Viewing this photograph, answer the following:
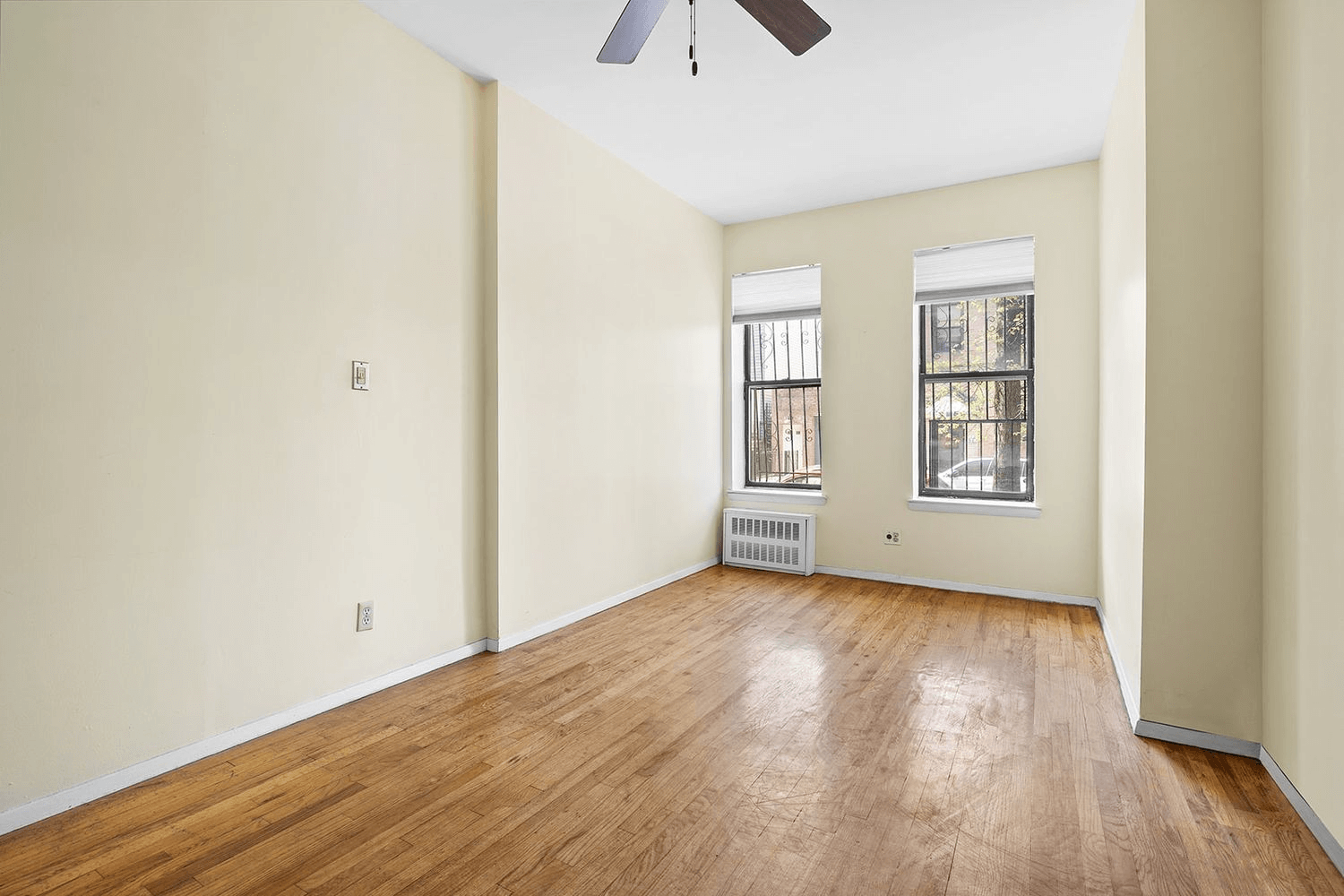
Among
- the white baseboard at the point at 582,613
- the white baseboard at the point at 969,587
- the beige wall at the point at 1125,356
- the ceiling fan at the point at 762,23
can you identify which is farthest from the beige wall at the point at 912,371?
the ceiling fan at the point at 762,23

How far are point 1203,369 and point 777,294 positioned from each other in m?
3.49

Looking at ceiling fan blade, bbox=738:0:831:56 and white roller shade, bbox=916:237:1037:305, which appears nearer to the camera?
ceiling fan blade, bbox=738:0:831:56

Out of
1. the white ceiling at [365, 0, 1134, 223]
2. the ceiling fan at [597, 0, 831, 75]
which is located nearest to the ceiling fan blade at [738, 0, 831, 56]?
the ceiling fan at [597, 0, 831, 75]

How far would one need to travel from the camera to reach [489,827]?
1930 millimetres

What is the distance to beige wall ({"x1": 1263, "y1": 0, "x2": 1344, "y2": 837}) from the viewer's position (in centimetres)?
177

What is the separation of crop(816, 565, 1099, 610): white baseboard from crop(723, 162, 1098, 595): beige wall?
0.13 feet

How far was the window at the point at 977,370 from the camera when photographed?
4.65 metres

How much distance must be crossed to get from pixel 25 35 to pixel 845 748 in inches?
136

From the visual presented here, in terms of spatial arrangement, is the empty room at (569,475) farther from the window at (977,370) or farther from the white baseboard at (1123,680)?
the window at (977,370)

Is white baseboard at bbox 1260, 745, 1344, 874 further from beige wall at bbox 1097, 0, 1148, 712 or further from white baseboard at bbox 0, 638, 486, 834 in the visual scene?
white baseboard at bbox 0, 638, 486, 834

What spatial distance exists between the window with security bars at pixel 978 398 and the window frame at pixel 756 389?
0.83 meters

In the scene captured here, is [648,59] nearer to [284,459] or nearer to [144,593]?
[284,459]

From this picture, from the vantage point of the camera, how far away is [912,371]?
4910mm

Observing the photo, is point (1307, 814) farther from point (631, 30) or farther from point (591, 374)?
point (591, 374)
